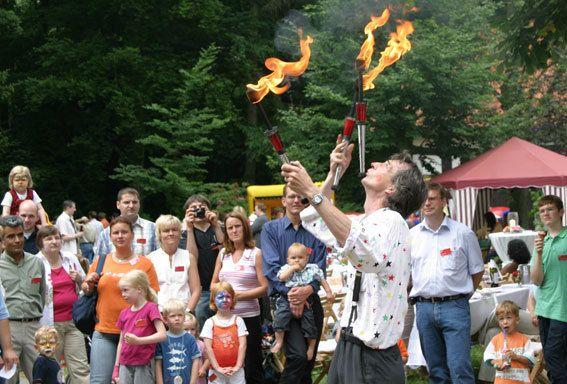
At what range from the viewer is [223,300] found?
27.8ft

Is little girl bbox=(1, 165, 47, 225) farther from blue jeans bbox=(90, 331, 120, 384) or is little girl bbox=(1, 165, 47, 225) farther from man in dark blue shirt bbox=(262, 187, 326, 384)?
man in dark blue shirt bbox=(262, 187, 326, 384)

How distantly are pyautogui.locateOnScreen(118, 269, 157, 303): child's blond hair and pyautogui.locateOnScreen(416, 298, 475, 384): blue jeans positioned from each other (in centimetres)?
229

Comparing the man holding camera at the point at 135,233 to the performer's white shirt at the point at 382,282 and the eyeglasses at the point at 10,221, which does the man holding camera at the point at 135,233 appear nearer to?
the eyeglasses at the point at 10,221

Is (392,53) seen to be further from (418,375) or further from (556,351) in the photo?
(418,375)

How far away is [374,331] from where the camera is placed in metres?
4.81

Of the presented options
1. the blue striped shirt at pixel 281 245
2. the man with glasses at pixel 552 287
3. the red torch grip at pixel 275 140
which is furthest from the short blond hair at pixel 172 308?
the red torch grip at pixel 275 140

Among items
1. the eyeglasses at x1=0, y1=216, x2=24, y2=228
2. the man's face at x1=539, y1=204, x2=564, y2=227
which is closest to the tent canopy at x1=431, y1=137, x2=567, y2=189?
the man's face at x1=539, y1=204, x2=564, y2=227

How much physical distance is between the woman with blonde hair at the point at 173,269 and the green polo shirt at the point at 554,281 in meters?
3.04

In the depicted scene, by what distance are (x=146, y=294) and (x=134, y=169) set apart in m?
19.1

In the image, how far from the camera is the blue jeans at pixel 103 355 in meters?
7.91

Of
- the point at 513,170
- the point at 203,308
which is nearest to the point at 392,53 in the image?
the point at 203,308

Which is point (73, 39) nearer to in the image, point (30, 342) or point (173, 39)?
point (173, 39)

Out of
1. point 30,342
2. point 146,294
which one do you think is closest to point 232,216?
point 146,294

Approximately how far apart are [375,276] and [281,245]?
136 inches
